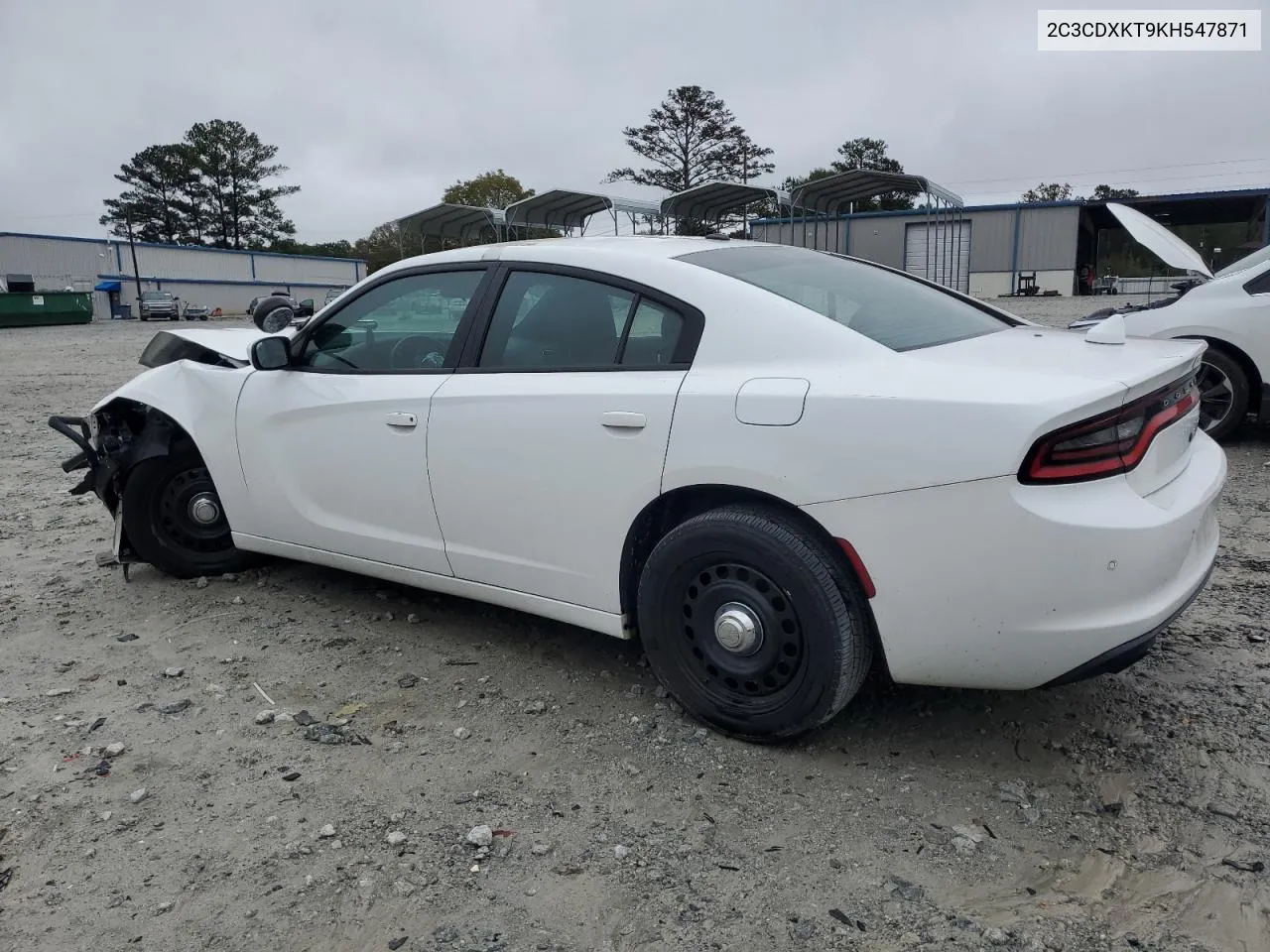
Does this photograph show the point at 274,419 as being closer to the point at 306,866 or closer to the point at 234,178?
the point at 306,866

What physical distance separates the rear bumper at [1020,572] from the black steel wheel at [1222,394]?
190 inches

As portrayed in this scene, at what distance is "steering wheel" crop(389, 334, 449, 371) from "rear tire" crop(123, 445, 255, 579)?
139 centimetres

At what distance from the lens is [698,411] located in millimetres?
2713

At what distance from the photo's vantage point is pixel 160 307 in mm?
44406

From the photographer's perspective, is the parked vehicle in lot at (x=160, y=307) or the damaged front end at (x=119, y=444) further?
the parked vehicle in lot at (x=160, y=307)

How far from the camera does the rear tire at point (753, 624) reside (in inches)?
101

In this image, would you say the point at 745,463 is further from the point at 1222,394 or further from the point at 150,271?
the point at 150,271

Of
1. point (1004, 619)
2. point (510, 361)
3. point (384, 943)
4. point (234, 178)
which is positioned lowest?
point (384, 943)

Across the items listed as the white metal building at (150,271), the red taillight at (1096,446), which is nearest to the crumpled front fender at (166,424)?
the red taillight at (1096,446)

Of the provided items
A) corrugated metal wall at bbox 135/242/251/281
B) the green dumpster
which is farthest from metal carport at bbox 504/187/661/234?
corrugated metal wall at bbox 135/242/251/281

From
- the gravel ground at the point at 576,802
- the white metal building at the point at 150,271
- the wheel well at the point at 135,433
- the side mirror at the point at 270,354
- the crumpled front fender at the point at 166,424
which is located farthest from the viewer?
the white metal building at the point at 150,271

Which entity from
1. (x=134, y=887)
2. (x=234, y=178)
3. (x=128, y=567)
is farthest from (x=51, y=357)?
(x=234, y=178)

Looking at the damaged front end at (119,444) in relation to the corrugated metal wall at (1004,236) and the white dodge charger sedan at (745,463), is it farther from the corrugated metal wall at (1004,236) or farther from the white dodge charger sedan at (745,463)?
the corrugated metal wall at (1004,236)

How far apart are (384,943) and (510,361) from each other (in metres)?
1.87
